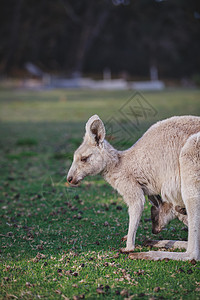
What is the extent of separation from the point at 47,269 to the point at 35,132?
9.14 metres

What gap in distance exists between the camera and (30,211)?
17.3 ft

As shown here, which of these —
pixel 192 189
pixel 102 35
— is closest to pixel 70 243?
pixel 192 189

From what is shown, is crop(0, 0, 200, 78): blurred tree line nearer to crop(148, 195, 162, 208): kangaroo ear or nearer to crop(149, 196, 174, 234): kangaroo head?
crop(148, 195, 162, 208): kangaroo ear

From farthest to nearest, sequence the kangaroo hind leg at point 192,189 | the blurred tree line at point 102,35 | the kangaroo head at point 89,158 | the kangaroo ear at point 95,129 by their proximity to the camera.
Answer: the blurred tree line at point 102,35, the kangaroo head at point 89,158, the kangaroo ear at point 95,129, the kangaroo hind leg at point 192,189

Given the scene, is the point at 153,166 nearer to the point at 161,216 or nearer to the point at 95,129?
the point at 161,216

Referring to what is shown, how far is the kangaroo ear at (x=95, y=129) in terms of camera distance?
394 centimetres

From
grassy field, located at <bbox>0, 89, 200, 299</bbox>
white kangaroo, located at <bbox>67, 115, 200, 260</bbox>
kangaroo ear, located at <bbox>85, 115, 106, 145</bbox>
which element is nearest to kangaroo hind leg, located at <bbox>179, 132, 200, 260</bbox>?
white kangaroo, located at <bbox>67, 115, 200, 260</bbox>

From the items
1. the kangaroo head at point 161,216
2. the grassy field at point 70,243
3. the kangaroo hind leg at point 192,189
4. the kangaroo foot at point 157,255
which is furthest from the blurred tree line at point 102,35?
the kangaroo foot at point 157,255

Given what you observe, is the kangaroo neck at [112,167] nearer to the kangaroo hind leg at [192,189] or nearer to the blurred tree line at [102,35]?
the kangaroo hind leg at [192,189]

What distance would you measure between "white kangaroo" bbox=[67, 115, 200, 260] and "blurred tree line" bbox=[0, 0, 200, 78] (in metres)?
36.5

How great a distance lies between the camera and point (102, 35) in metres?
50.8

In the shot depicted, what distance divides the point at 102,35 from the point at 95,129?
48862 millimetres

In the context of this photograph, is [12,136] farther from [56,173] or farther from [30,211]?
[30,211]

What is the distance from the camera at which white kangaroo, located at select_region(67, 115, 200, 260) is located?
357 cm
